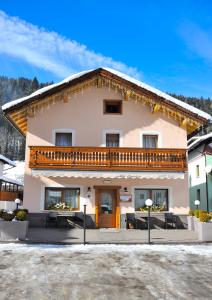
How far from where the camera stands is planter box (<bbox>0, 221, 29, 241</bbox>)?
1337cm

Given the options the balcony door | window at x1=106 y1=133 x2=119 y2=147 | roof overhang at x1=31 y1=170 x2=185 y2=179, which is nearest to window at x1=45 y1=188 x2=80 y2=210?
the balcony door

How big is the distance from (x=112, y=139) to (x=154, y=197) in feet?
13.5

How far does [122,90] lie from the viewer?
1998 cm

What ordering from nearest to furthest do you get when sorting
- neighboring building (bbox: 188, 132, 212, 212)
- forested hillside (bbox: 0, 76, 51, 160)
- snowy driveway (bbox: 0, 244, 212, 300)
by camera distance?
1. snowy driveway (bbox: 0, 244, 212, 300)
2. neighboring building (bbox: 188, 132, 212, 212)
3. forested hillside (bbox: 0, 76, 51, 160)

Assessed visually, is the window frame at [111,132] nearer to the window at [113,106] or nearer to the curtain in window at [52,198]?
the window at [113,106]

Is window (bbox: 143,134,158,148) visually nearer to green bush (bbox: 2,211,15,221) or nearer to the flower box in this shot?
the flower box

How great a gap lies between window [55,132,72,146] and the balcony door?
3218 millimetres

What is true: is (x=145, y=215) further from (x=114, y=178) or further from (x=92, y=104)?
(x=92, y=104)

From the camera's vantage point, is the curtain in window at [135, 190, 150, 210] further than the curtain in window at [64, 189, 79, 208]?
Yes

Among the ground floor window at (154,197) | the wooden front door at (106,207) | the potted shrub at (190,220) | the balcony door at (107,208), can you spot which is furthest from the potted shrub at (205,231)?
the wooden front door at (106,207)

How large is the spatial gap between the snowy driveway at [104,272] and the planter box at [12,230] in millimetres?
943

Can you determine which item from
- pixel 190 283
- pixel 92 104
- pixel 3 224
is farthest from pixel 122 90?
pixel 190 283

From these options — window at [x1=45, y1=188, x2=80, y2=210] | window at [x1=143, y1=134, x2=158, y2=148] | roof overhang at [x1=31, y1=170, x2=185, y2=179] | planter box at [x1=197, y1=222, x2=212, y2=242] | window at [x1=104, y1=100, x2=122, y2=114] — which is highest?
window at [x1=104, y1=100, x2=122, y2=114]

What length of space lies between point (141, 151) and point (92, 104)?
14.0 ft
